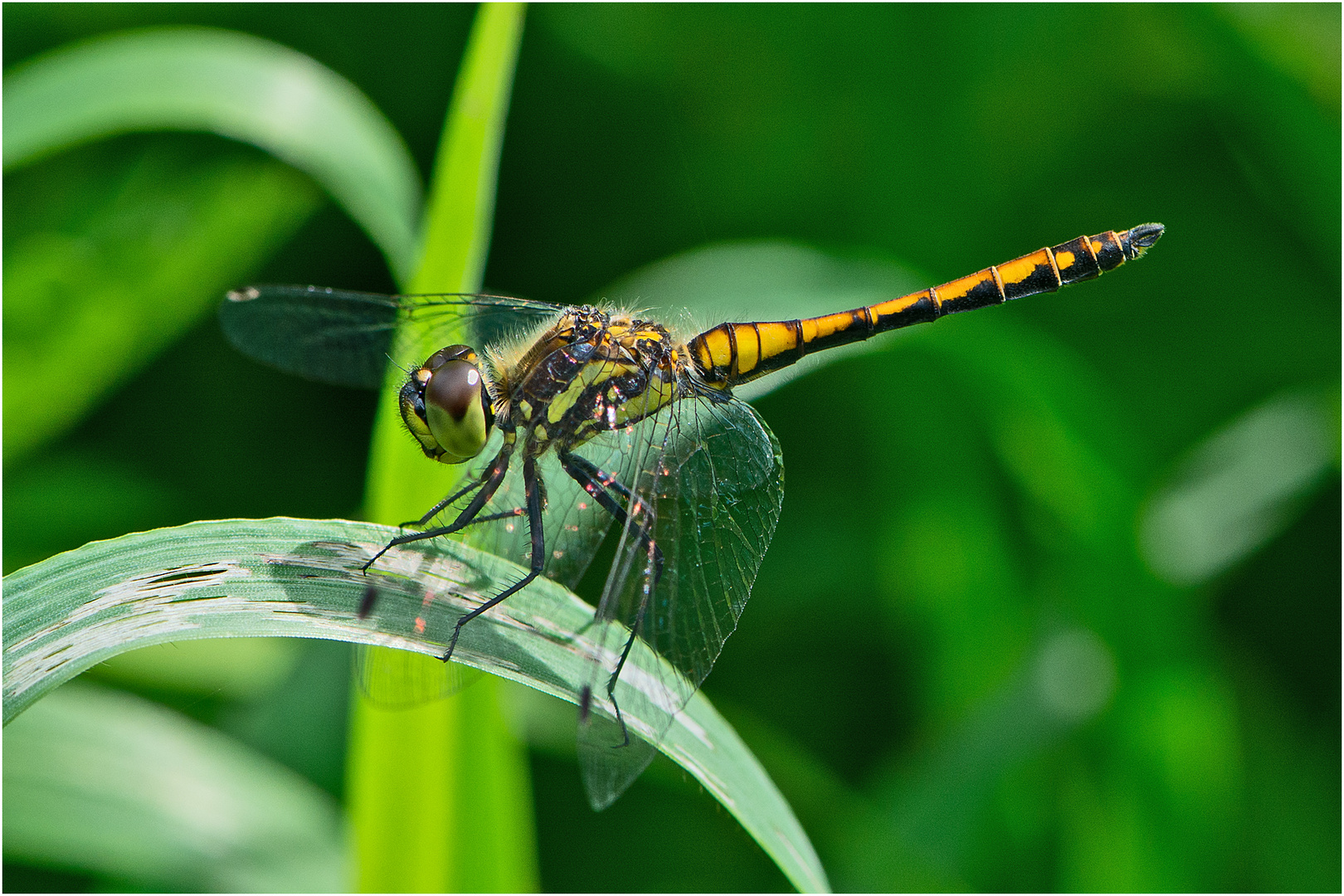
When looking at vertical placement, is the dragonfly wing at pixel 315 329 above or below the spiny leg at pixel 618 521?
above

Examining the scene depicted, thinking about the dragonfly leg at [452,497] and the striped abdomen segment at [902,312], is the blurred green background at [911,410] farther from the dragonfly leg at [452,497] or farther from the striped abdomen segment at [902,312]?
the dragonfly leg at [452,497]

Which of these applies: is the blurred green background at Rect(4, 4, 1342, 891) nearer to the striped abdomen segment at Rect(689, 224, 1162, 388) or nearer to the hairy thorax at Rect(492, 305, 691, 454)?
the striped abdomen segment at Rect(689, 224, 1162, 388)

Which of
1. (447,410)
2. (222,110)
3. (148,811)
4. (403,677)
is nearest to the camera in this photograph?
(403,677)

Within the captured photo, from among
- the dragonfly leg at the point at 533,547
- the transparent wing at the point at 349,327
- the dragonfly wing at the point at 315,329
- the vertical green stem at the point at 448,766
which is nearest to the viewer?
the dragonfly leg at the point at 533,547

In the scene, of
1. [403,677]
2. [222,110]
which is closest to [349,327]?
[222,110]

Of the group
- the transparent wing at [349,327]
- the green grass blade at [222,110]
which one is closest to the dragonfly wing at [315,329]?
the transparent wing at [349,327]

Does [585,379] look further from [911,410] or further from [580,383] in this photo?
[911,410]

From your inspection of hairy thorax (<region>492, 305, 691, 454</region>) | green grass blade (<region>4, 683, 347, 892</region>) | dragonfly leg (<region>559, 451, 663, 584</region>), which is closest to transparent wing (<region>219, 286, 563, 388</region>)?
hairy thorax (<region>492, 305, 691, 454</region>)
